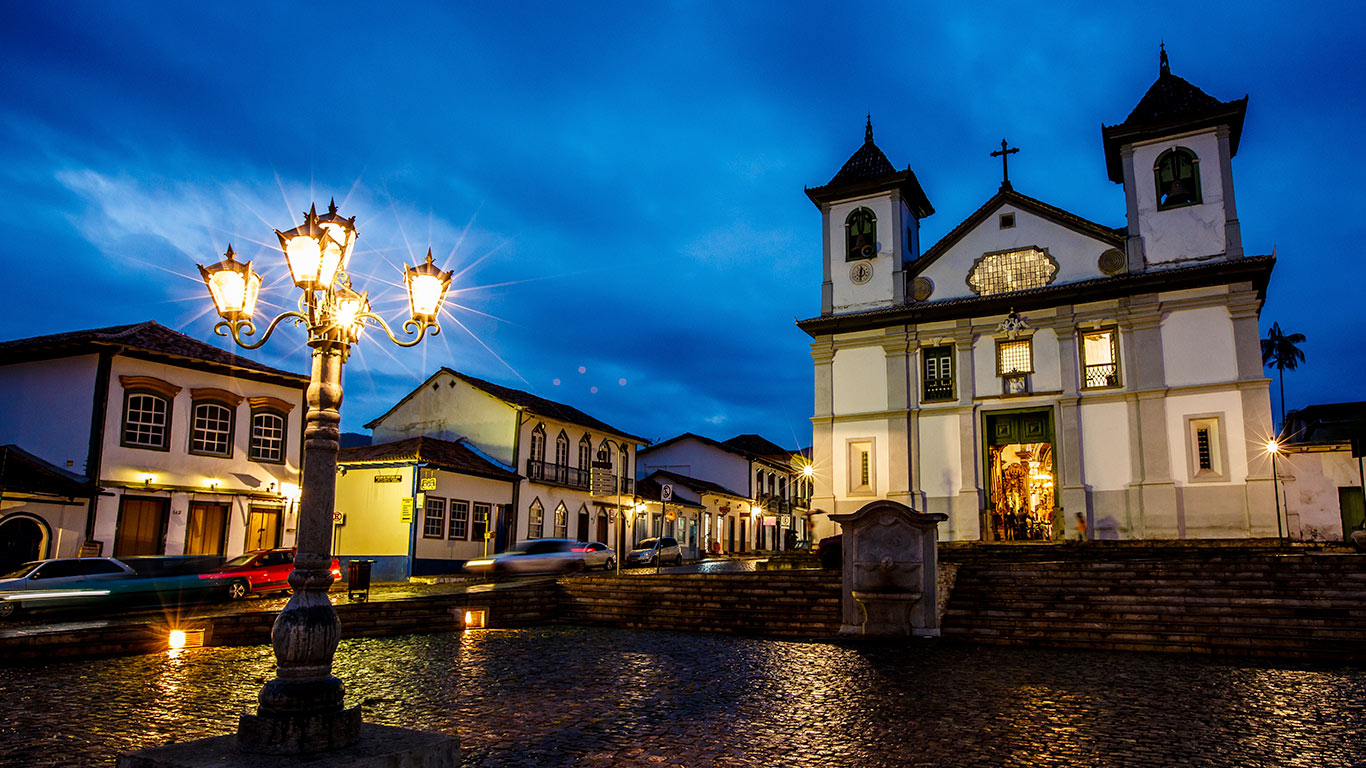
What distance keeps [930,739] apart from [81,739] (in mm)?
6534

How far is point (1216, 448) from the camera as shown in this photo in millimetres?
22531

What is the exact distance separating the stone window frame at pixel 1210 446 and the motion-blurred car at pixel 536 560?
17.6 metres

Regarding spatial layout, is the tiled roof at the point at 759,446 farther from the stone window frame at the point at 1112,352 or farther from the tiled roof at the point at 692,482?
the stone window frame at the point at 1112,352

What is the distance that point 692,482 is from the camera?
48094 millimetres

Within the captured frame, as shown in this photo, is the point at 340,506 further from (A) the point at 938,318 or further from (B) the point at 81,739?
(B) the point at 81,739

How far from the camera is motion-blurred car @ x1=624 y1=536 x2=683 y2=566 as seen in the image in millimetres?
32781

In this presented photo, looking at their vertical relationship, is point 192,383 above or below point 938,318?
below

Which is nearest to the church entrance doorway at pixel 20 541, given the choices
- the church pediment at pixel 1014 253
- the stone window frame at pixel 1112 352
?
the church pediment at pixel 1014 253

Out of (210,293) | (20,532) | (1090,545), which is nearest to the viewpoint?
(210,293)


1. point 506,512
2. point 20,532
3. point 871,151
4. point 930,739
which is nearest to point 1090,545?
point 871,151

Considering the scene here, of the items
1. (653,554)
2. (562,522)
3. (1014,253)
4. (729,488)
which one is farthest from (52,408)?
(729,488)

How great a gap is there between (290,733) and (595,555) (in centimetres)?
2361

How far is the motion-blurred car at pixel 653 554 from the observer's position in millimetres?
32781

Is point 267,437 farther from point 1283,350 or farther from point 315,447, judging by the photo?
point 1283,350
